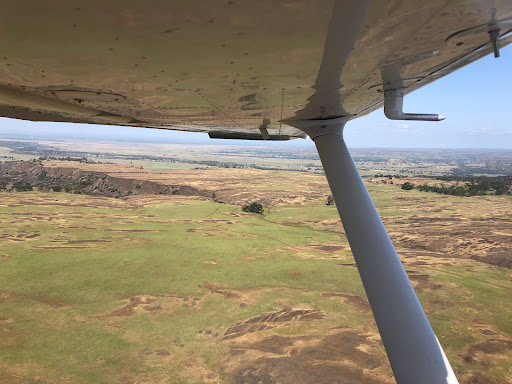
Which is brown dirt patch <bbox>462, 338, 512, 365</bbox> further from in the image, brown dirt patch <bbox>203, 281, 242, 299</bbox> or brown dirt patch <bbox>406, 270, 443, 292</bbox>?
brown dirt patch <bbox>203, 281, 242, 299</bbox>

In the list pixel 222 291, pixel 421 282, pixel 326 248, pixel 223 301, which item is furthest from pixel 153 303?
pixel 326 248

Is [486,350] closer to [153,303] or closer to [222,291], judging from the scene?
[222,291]

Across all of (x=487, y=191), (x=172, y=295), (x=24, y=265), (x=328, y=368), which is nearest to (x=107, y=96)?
(x=328, y=368)

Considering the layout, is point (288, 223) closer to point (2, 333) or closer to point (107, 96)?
point (2, 333)

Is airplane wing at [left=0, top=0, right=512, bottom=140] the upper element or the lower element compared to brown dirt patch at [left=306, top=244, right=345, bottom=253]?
upper

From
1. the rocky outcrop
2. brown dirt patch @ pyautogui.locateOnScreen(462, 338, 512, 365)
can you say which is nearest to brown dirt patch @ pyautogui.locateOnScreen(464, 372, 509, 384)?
brown dirt patch @ pyautogui.locateOnScreen(462, 338, 512, 365)

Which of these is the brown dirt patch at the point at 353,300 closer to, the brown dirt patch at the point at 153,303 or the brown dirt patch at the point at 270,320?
the brown dirt patch at the point at 270,320

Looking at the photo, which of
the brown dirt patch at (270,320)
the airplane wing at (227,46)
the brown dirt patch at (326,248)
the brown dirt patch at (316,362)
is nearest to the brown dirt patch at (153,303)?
the brown dirt patch at (270,320)
